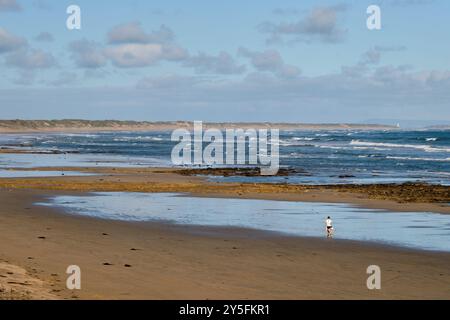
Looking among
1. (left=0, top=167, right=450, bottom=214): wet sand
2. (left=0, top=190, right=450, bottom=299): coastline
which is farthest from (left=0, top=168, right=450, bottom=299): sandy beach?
(left=0, top=167, right=450, bottom=214): wet sand

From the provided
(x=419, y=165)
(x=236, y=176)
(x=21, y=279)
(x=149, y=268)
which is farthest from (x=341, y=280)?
(x=419, y=165)

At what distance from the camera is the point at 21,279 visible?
11695 millimetres

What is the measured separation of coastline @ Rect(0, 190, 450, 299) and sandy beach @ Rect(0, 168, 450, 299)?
0.02 m

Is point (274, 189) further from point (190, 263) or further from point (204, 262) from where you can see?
point (190, 263)

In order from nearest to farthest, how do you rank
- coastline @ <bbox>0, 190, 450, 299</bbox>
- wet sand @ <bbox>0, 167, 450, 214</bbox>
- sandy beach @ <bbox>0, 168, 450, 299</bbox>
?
sandy beach @ <bbox>0, 168, 450, 299</bbox>
coastline @ <bbox>0, 190, 450, 299</bbox>
wet sand @ <bbox>0, 167, 450, 214</bbox>

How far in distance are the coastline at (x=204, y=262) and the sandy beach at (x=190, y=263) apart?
0.02m

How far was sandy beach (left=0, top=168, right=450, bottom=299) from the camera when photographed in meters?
11.7

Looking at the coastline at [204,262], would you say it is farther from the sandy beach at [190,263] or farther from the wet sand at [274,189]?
the wet sand at [274,189]

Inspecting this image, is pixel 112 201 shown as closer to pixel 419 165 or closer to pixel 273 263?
pixel 273 263

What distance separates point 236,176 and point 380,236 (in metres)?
24.1

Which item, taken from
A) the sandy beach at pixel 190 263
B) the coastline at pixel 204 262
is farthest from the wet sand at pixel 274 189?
the coastline at pixel 204 262

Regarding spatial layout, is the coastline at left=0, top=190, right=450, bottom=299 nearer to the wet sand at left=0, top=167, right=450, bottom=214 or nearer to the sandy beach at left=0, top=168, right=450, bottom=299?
the sandy beach at left=0, top=168, right=450, bottom=299

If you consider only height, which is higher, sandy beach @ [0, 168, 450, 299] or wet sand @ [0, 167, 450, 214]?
wet sand @ [0, 167, 450, 214]

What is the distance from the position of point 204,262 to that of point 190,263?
344 mm
